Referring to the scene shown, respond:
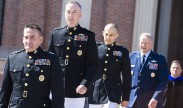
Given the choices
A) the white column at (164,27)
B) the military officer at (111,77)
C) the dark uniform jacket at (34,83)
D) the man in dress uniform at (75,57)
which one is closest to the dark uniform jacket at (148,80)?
the military officer at (111,77)

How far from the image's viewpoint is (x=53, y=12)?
11.1 meters

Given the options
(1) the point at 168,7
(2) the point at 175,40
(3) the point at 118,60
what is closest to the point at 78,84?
(3) the point at 118,60

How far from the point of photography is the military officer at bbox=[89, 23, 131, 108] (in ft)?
17.4

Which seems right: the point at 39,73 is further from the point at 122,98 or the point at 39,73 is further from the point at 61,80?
the point at 122,98

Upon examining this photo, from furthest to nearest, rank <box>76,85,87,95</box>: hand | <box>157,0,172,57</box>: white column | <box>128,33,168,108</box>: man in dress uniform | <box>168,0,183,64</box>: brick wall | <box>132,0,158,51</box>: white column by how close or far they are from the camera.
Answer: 1. <box>168,0,183,64</box>: brick wall
2. <box>157,0,172,57</box>: white column
3. <box>132,0,158,51</box>: white column
4. <box>128,33,168,108</box>: man in dress uniform
5. <box>76,85,87,95</box>: hand

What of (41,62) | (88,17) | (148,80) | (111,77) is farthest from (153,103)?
(88,17)

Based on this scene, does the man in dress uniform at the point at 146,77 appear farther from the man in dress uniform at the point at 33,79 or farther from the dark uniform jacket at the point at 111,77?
the man in dress uniform at the point at 33,79

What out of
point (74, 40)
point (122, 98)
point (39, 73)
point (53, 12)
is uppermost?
point (53, 12)

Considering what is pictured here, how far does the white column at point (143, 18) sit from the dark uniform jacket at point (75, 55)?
6.00 m

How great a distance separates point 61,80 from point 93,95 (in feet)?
4.86

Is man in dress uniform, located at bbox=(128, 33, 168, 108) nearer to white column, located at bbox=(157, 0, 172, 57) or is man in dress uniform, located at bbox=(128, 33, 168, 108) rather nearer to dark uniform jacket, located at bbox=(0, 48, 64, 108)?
dark uniform jacket, located at bbox=(0, 48, 64, 108)

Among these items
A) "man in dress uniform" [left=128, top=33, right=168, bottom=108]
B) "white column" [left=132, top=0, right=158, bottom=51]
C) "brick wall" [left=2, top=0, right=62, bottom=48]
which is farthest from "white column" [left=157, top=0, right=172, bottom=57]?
"man in dress uniform" [left=128, top=33, right=168, bottom=108]

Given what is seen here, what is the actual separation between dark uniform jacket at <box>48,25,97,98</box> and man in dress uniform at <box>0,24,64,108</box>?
2.61 ft

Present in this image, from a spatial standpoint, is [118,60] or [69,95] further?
[118,60]
